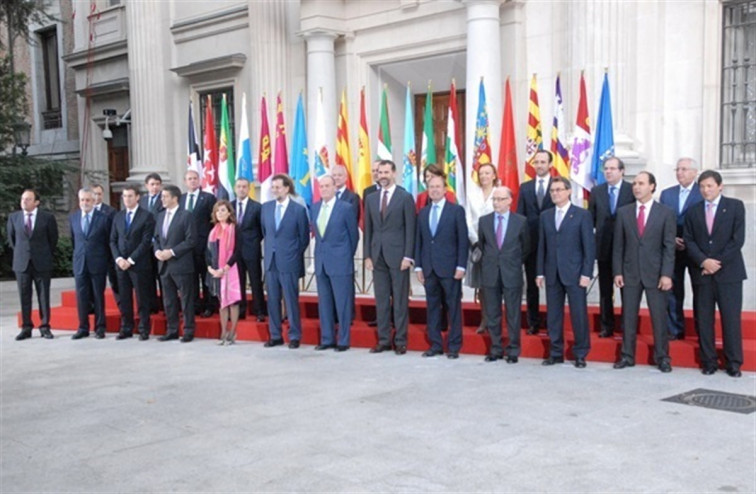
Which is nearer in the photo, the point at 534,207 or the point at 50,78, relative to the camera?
the point at 534,207

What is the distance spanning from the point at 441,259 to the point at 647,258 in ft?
6.36

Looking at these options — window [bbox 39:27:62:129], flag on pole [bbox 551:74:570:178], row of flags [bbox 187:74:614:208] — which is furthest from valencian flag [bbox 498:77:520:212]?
window [bbox 39:27:62:129]

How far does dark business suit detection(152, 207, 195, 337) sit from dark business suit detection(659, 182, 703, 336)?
5124 mm

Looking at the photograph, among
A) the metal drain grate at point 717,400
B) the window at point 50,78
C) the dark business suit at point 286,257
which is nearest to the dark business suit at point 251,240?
the dark business suit at point 286,257

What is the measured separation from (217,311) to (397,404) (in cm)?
473

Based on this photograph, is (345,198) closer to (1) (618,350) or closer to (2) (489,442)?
(1) (618,350)

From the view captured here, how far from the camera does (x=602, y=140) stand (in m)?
9.57

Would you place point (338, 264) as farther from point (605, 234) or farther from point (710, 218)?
point (710, 218)

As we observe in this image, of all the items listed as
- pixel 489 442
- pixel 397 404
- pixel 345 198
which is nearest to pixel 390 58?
pixel 345 198

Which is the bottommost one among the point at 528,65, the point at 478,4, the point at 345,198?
the point at 345,198

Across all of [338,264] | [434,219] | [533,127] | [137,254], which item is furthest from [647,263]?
[137,254]

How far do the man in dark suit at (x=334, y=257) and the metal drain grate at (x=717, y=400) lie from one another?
355 centimetres

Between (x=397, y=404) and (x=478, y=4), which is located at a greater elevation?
(x=478, y=4)

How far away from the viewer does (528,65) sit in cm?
1166
